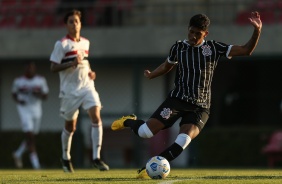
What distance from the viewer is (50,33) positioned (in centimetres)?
2497

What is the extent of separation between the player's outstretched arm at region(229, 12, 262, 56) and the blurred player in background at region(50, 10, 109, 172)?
11.4 feet

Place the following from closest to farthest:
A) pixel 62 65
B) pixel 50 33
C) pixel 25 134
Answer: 1. pixel 62 65
2. pixel 25 134
3. pixel 50 33

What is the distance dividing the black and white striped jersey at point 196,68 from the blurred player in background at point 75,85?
3034 mm

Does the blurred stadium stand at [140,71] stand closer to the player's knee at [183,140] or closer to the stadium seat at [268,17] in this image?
the stadium seat at [268,17]

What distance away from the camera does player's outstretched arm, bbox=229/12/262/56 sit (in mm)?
11961

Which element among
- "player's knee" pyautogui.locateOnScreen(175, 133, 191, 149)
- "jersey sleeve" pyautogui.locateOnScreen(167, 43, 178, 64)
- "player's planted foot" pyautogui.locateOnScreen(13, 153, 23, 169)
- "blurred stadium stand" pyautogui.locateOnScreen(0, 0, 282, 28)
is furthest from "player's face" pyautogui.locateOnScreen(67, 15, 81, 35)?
"blurred stadium stand" pyautogui.locateOnScreen(0, 0, 282, 28)

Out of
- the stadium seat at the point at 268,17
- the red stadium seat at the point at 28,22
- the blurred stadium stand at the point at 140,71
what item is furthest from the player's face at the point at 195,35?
the red stadium seat at the point at 28,22

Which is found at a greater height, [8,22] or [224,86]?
[8,22]

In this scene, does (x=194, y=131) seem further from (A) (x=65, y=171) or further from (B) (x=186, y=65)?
(A) (x=65, y=171)

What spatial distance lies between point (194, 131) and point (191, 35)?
1.15 metres

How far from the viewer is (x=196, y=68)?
12367 millimetres

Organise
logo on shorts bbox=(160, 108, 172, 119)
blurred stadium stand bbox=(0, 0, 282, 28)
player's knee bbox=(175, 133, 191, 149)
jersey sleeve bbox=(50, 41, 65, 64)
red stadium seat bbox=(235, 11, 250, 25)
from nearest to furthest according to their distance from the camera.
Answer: player's knee bbox=(175, 133, 191, 149) < logo on shorts bbox=(160, 108, 172, 119) < jersey sleeve bbox=(50, 41, 65, 64) < red stadium seat bbox=(235, 11, 250, 25) < blurred stadium stand bbox=(0, 0, 282, 28)


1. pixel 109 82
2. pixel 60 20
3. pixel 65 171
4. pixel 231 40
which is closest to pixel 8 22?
pixel 60 20

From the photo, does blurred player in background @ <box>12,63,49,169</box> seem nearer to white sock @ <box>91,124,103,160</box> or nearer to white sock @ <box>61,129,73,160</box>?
white sock @ <box>61,129,73,160</box>
